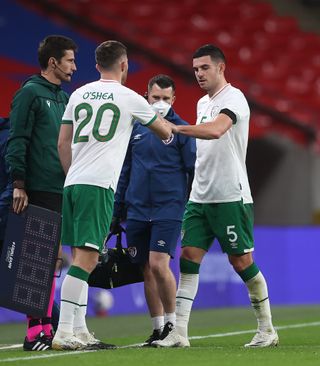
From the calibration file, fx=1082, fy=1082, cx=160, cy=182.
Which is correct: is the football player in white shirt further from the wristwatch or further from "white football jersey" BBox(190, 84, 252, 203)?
the wristwatch

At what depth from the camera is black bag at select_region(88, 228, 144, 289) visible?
748cm

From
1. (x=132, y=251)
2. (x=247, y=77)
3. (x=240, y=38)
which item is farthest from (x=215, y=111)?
(x=240, y=38)

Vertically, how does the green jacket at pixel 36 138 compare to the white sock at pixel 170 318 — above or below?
above

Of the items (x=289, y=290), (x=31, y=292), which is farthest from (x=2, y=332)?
(x=289, y=290)

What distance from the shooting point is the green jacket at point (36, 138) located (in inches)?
279

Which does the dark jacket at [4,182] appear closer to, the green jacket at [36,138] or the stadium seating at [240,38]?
the green jacket at [36,138]

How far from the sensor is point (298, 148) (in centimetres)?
1805

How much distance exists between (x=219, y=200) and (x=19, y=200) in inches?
52.2

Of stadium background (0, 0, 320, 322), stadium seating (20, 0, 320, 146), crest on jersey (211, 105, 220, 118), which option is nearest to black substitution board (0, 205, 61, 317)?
crest on jersey (211, 105, 220, 118)

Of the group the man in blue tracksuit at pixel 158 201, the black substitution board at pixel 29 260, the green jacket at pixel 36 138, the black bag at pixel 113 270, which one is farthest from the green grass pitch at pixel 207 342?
the green jacket at pixel 36 138

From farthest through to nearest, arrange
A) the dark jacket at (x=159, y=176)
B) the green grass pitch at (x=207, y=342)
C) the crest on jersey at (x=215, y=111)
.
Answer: the dark jacket at (x=159, y=176), the crest on jersey at (x=215, y=111), the green grass pitch at (x=207, y=342)

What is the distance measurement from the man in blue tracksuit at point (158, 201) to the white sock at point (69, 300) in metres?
0.97

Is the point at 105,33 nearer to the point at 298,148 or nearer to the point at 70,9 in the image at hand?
the point at 70,9

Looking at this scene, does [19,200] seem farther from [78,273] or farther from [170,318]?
[170,318]
